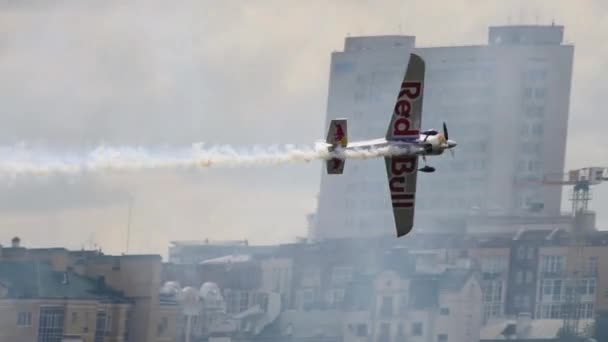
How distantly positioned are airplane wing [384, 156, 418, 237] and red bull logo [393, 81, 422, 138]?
1.62m

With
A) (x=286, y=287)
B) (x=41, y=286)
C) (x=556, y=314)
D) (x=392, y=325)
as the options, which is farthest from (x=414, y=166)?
(x=556, y=314)

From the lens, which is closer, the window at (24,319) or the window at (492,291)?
the window at (24,319)

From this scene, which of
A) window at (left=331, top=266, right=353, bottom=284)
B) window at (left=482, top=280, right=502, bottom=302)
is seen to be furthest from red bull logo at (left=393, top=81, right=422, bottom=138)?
window at (left=482, top=280, right=502, bottom=302)

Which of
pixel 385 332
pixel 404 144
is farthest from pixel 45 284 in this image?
pixel 404 144

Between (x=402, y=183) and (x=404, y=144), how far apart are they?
3099 mm

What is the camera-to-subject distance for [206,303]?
155875 mm

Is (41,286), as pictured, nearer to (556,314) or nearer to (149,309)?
(149,309)

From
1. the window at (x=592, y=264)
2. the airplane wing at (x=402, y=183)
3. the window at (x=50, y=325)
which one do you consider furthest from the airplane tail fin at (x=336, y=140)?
the window at (x=592, y=264)

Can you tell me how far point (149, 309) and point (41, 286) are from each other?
7.73m

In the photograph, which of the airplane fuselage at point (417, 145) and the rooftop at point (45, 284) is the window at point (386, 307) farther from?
the airplane fuselage at point (417, 145)

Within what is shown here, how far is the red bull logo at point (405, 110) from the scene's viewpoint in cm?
8019

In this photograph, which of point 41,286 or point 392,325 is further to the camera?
point 392,325

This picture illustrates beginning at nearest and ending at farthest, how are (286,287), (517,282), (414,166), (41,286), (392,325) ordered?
(414,166), (41,286), (392,325), (286,287), (517,282)

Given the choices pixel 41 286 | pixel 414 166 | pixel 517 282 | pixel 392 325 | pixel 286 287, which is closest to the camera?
pixel 414 166
